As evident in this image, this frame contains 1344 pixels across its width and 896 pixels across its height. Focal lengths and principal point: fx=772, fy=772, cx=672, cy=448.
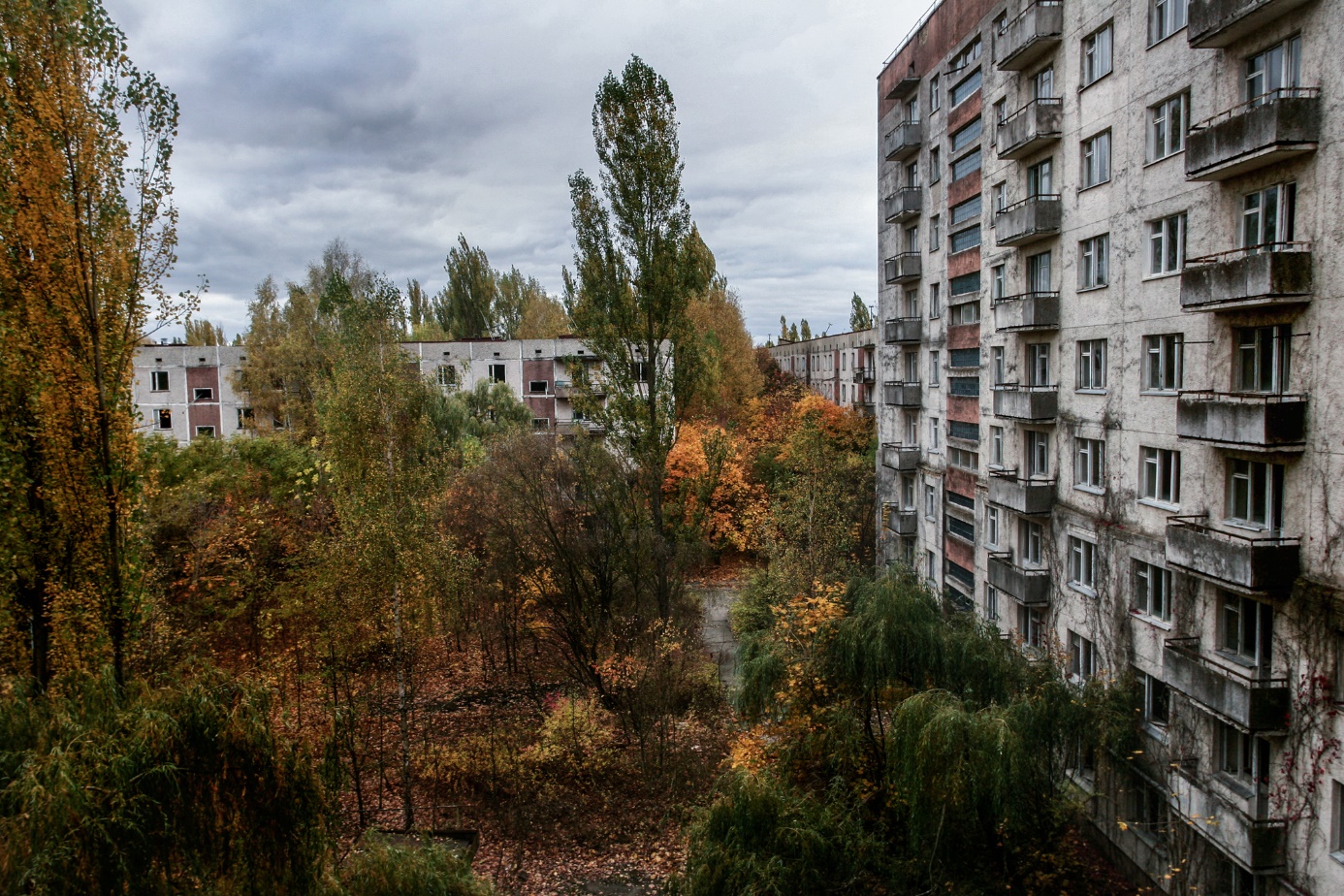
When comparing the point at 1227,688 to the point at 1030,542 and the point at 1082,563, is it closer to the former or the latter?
the point at 1082,563

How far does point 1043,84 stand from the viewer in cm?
1980

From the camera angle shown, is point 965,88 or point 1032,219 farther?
point 965,88

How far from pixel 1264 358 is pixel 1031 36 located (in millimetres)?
10553

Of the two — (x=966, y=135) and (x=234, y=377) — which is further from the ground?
(x=966, y=135)

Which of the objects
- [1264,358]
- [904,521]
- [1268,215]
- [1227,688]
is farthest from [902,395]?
[1227,688]

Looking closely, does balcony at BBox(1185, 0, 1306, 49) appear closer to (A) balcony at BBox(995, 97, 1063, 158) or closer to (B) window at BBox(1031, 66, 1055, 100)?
(A) balcony at BBox(995, 97, 1063, 158)

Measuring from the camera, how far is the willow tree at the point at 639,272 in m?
24.2

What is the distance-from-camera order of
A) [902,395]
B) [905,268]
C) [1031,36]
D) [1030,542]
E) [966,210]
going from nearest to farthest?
[1031,36] → [1030,542] → [966,210] → [905,268] → [902,395]

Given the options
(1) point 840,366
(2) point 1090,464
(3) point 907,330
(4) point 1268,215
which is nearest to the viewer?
(4) point 1268,215

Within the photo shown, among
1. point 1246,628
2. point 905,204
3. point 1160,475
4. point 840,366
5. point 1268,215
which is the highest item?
point 905,204

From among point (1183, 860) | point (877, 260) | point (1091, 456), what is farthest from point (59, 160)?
point (877, 260)

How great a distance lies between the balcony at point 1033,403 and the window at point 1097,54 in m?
7.13


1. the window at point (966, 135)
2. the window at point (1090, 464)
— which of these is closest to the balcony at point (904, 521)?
the window at point (1090, 464)

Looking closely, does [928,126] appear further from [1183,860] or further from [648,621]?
[1183,860]
